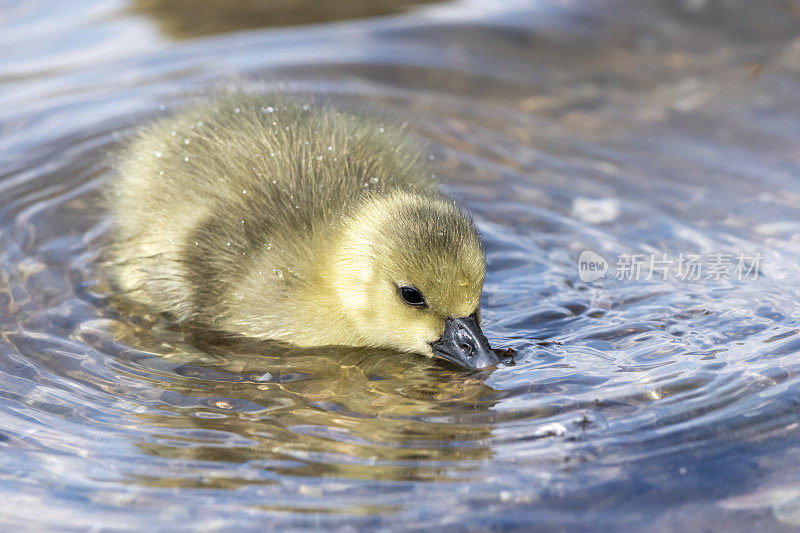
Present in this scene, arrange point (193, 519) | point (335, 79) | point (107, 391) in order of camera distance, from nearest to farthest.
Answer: point (193, 519), point (107, 391), point (335, 79)

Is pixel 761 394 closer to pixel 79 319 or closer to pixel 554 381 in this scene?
pixel 554 381

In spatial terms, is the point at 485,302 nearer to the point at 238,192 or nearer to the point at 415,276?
the point at 415,276

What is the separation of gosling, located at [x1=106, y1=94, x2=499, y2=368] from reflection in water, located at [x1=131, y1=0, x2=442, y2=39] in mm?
2983

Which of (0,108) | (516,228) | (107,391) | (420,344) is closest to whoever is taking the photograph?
(107,391)

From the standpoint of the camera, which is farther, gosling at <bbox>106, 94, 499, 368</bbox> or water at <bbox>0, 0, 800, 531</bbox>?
gosling at <bbox>106, 94, 499, 368</bbox>

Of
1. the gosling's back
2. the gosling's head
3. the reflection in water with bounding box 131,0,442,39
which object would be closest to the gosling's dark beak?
the gosling's head

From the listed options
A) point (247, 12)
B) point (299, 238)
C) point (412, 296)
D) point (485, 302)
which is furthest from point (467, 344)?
point (247, 12)

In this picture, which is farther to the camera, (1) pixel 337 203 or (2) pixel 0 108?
(2) pixel 0 108

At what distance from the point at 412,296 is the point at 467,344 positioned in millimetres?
294

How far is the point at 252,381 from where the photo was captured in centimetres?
415

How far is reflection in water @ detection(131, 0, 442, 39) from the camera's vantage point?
766cm

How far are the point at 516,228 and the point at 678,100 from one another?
194cm

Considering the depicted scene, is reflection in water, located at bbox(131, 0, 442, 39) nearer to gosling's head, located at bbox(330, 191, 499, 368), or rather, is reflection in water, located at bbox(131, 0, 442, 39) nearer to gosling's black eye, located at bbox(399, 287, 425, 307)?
gosling's head, located at bbox(330, 191, 499, 368)

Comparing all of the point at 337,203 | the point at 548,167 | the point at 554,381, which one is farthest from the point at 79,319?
the point at 548,167
